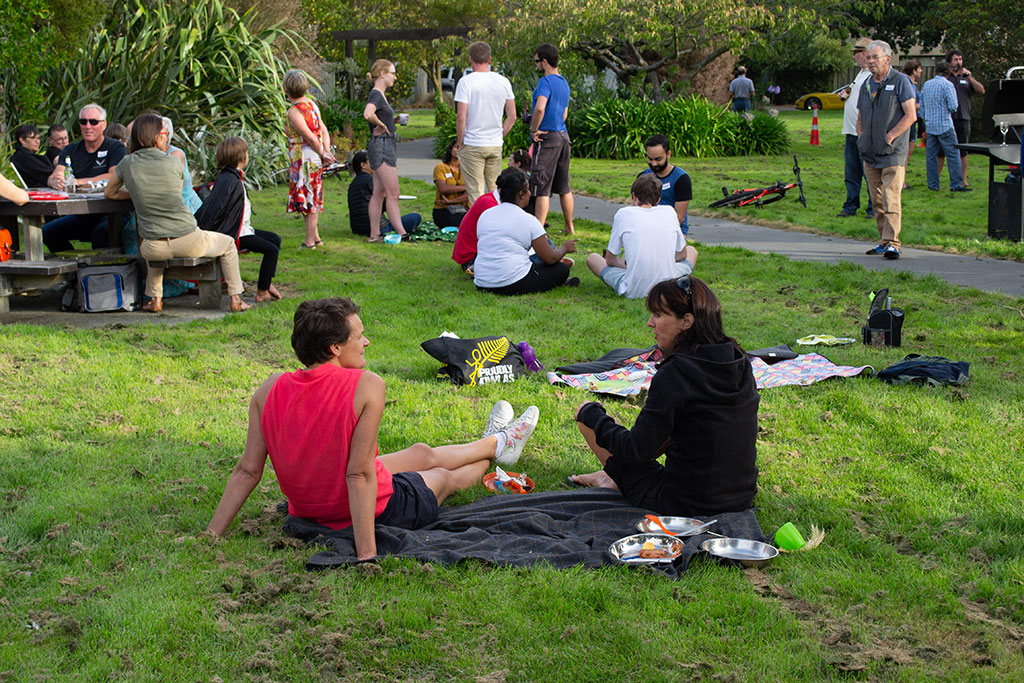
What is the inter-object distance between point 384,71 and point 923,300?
21.9ft

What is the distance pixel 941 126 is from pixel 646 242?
8949 millimetres

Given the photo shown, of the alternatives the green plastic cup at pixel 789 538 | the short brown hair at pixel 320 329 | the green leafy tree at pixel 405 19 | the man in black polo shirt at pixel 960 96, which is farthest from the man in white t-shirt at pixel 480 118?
the green leafy tree at pixel 405 19

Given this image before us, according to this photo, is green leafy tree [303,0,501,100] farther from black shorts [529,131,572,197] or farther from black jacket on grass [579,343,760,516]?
black jacket on grass [579,343,760,516]

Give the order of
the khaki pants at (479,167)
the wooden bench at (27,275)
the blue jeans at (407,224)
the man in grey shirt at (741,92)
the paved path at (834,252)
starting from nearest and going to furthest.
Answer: the wooden bench at (27,275) < the paved path at (834,252) < the khaki pants at (479,167) < the blue jeans at (407,224) < the man in grey shirt at (741,92)

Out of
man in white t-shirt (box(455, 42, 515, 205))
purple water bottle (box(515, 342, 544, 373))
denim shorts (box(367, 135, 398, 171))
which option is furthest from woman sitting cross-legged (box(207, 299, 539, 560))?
denim shorts (box(367, 135, 398, 171))

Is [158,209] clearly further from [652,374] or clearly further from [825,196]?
[825,196]

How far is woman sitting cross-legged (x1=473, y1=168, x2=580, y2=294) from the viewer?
28.9 ft

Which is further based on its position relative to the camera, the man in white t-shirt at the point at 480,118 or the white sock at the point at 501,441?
the man in white t-shirt at the point at 480,118

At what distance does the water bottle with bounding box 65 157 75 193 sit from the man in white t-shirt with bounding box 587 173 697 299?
15.7 feet

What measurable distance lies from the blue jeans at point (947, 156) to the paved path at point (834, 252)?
4.35 m

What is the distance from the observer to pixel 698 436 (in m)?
4.12

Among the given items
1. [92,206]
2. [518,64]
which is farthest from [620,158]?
[92,206]

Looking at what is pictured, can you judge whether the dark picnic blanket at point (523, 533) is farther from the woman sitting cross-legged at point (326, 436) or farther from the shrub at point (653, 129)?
the shrub at point (653, 129)

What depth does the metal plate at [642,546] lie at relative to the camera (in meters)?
3.88
